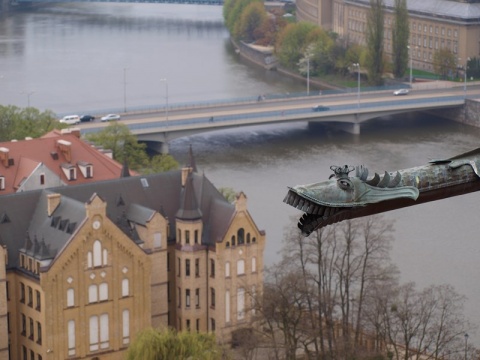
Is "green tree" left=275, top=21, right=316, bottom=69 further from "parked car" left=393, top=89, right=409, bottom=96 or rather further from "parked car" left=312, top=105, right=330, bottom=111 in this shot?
"parked car" left=312, top=105, right=330, bottom=111

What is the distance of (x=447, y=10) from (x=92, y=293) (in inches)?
2310


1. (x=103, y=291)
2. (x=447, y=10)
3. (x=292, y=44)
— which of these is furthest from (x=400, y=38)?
(x=103, y=291)

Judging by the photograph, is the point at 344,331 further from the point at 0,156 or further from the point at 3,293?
the point at 0,156

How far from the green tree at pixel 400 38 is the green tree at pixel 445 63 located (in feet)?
8.24

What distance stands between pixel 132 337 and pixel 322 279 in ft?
16.5

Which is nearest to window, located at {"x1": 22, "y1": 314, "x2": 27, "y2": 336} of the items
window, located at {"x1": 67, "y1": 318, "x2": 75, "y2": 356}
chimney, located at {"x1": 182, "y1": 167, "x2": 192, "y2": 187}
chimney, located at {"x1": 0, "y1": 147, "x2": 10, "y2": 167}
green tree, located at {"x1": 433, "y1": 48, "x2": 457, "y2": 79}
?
window, located at {"x1": 67, "y1": 318, "x2": 75, "y2": 356}

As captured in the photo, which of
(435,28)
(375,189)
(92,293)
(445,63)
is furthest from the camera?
(435,28)

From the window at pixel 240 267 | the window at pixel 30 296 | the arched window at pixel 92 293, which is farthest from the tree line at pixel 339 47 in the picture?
the window at pixel 30 296

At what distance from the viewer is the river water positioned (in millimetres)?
45844

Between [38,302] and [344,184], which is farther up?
[344,184]

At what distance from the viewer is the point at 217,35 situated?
120000mm

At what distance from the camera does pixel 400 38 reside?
8606cm

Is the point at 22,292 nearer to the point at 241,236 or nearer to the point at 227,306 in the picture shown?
the point at 227,306

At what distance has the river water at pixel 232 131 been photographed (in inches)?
1805
